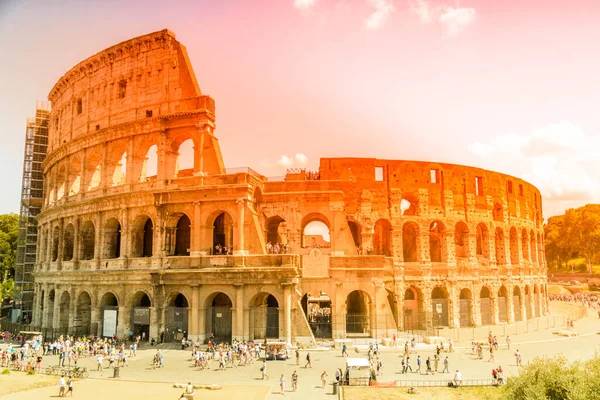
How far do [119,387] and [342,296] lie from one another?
586 inches

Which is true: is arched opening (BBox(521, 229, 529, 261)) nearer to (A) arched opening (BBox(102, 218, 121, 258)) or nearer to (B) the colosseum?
(B) the colosseum

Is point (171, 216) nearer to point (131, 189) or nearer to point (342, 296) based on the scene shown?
point (131, 189)

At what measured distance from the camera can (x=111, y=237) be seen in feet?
107

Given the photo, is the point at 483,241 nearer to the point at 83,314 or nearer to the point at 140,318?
the point at 140,318

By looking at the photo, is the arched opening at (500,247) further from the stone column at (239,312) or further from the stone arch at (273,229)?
the stone column at (239,312)

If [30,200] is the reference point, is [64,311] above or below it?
below

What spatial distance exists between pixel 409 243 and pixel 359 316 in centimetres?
945

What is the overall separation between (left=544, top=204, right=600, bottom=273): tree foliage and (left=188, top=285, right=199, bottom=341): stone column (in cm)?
6692

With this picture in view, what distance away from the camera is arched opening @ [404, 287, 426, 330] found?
3359 cm

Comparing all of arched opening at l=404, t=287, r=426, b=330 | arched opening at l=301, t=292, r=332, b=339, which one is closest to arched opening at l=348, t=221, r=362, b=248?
arched opening at l=301, t=292, r=332, b=339

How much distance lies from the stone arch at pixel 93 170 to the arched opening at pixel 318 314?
62.1 ft

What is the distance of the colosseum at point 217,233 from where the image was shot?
28.7 meters

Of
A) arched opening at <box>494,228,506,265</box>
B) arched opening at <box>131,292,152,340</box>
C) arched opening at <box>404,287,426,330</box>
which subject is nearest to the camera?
arched opening at <box>131,292,152,340</box>

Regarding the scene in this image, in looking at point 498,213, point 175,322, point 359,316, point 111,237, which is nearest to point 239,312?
point 175,322
